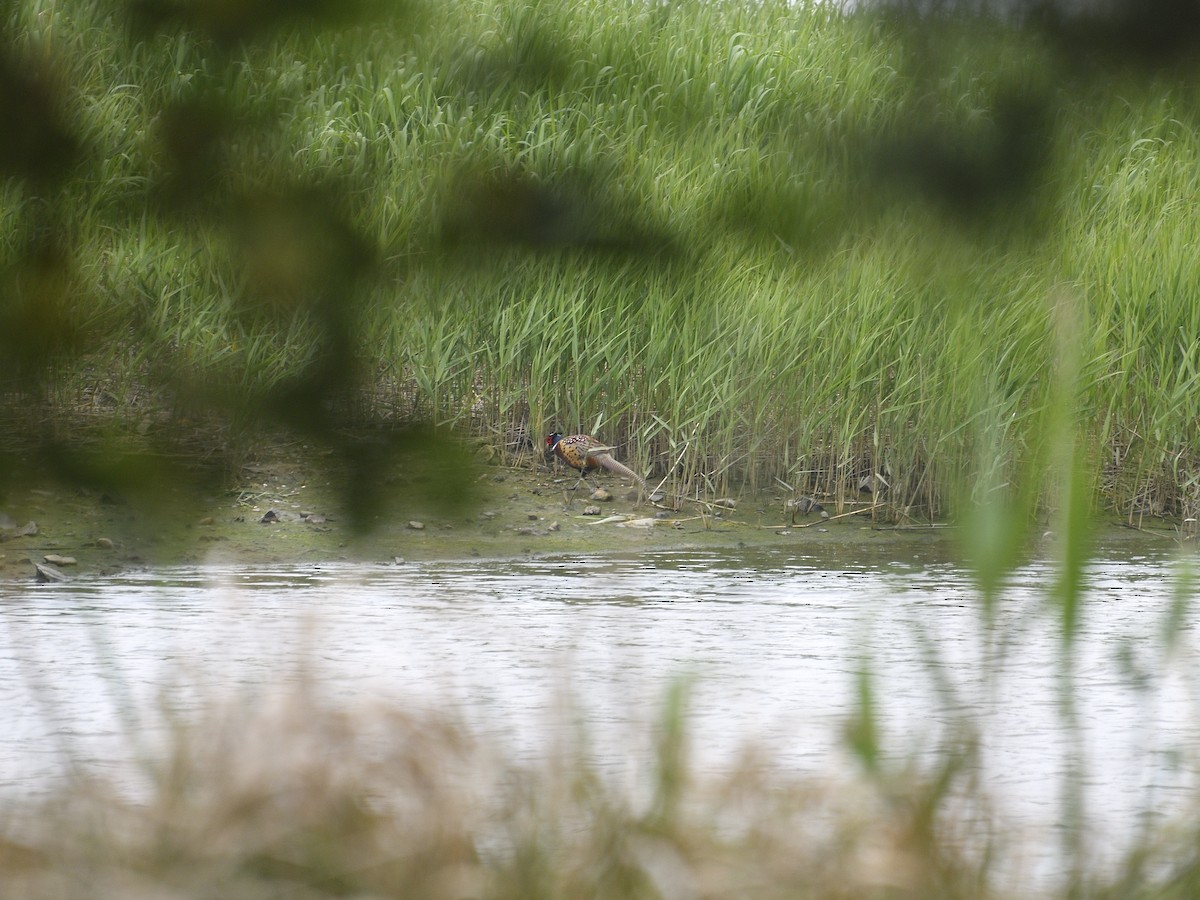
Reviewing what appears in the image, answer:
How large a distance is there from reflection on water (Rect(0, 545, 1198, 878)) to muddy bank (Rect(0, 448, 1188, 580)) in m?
0.27

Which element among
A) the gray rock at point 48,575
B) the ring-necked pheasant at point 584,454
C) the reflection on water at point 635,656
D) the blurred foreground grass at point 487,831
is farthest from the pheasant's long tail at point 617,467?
the blurred foreground grass at point 487,831

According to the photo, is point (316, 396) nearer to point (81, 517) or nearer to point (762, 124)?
point (762, 124)

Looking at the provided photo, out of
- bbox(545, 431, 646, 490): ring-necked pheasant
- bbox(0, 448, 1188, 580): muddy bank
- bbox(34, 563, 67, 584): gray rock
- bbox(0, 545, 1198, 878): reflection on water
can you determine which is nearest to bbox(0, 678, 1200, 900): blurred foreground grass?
bbox(0, 545, 1198, 878): reflection on water

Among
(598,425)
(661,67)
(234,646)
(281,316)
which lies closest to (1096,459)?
(598,425)

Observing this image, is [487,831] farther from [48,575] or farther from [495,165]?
[48,575]

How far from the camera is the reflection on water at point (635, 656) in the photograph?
343 centimetres

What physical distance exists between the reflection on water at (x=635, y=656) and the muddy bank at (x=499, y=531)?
0.27 meters

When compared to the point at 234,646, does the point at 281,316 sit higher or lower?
higher

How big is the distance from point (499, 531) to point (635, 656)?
2.59 meters

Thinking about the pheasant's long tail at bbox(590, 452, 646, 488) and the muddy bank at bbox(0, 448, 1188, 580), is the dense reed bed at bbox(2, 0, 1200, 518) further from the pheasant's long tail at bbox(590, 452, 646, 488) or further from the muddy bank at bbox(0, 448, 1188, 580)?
the pheasant's long tail at bbox(590, 452, 646, 488)

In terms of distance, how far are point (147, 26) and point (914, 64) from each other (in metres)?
0.85

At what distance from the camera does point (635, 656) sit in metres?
5.18

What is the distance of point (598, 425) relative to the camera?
8.04 m

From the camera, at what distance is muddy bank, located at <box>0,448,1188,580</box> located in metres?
7.10
